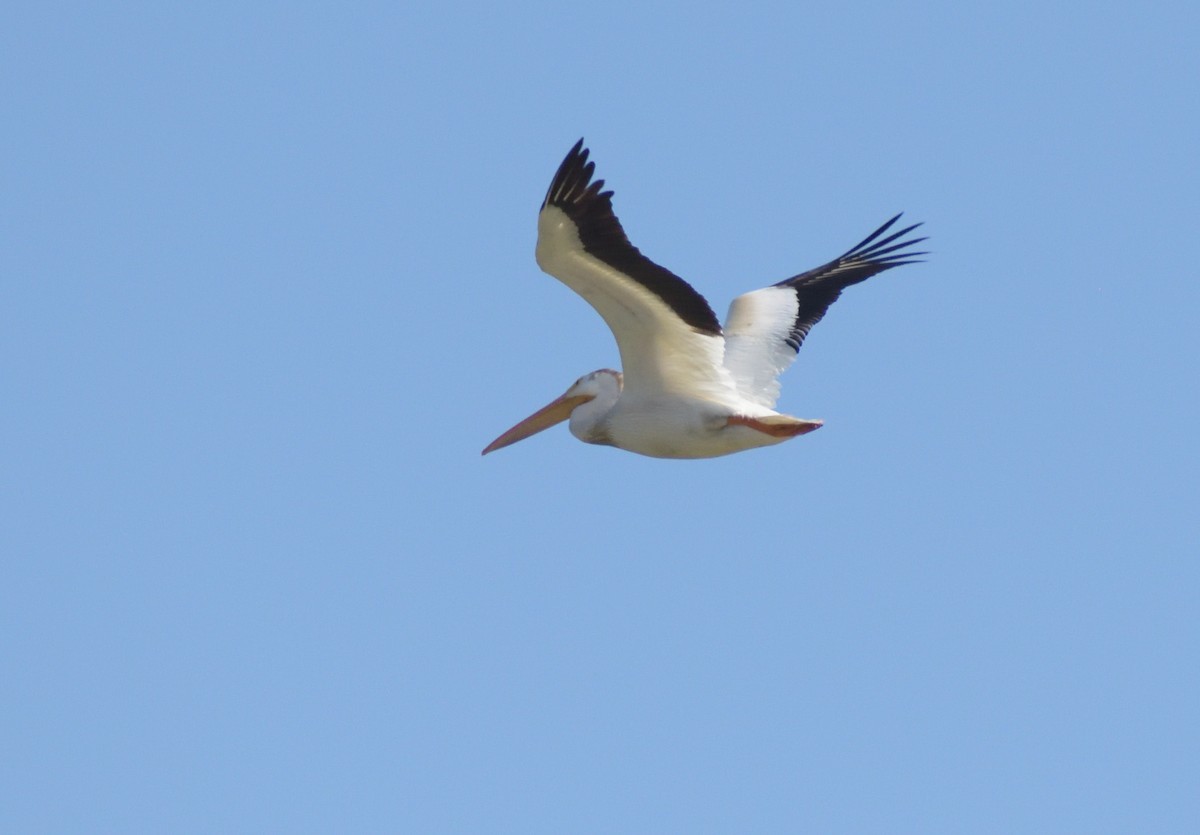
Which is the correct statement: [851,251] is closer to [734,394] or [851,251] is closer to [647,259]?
[734,394]

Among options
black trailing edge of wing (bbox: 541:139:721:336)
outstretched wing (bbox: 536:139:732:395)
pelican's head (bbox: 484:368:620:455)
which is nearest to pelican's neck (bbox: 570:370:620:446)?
pelican's head (bbox: 484:368:620:455)

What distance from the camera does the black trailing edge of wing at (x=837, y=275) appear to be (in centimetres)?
1140

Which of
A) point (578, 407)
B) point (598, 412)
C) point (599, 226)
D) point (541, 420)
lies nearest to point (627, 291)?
point (599, 226)

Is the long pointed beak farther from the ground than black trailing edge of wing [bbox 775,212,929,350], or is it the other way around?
black trailing edge of wing [bbox 775,212,929,350]

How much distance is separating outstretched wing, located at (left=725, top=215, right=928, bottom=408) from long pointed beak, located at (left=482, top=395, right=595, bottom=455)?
108cm

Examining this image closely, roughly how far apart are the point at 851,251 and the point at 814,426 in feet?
11.1

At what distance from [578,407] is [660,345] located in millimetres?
1120

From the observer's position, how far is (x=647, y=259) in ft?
28.0

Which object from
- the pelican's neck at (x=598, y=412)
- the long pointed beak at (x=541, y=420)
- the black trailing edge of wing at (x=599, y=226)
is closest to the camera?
the black trailing edge of wing at (x=599, y=226)

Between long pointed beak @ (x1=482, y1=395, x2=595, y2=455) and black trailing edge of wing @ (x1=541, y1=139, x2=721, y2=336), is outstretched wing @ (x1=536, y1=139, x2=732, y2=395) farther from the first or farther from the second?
long pointed beak @ (x1=482, y1=395, x2=595, y2=455)

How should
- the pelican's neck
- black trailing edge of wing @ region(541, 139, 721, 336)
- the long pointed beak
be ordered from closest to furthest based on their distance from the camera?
black trailing edge of wing @ region(541, 139, 721, 336) < the pelican's neck < the long pointed beak

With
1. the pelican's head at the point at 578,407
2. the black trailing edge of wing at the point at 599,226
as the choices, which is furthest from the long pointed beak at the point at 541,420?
the black trailing edge of wing at the point at 599,226

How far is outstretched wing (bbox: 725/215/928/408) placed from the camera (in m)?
10.7

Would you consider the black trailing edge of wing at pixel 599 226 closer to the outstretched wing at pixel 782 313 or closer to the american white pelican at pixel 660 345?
the american white pelican at pixel 660 345
